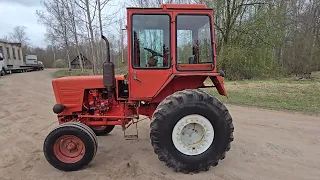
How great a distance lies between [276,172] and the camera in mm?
3756

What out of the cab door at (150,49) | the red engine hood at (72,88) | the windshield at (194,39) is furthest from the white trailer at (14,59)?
the windshield at (194,39)

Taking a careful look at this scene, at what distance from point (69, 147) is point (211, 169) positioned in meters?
2.21

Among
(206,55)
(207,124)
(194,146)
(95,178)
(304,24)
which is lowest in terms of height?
(95,178)

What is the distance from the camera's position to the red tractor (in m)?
3.79

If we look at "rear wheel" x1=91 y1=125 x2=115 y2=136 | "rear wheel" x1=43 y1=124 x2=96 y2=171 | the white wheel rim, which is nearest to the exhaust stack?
"rear wheel" x1=43 y1=124 x2=96 y2=171

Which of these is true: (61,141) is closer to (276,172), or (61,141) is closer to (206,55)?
(206,55)

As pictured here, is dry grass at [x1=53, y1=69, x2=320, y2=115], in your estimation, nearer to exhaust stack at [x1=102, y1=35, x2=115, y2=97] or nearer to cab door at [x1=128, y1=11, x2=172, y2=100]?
cab door at [x1=128, y1=11, x2=172, y2=100]

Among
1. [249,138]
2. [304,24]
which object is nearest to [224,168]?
[249,138]

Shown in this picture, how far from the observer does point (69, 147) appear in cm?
406

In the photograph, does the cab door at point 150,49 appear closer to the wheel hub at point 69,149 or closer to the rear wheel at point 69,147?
the rear wheel at point 69,147

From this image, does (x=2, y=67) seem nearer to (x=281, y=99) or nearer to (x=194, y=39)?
(x=281, y=99)

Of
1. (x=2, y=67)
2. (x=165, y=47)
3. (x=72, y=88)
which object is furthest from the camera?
(x=2, y=67)

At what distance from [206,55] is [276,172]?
6.62 feet

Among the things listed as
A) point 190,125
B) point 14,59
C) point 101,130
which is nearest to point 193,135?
point 190,125
